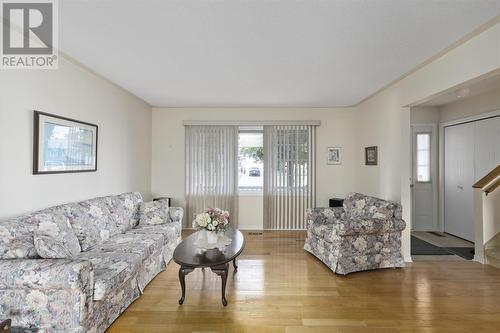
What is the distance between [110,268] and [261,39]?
2497 mm

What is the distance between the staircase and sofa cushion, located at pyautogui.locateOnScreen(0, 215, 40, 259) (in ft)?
17.1

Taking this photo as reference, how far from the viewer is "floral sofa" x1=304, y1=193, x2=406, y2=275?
3088mm

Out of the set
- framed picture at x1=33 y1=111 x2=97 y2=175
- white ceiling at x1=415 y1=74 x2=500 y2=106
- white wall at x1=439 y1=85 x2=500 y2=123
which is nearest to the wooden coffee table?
framed picture at x1=33 y1=111 x2=97 y2=175

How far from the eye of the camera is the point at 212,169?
16.9 ft

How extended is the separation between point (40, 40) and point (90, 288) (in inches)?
94.8

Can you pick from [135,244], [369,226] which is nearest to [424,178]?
[369,226]

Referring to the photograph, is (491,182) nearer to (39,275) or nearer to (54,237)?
(39,275)

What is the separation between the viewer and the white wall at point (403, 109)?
7.45ft

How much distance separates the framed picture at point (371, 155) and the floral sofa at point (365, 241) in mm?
966

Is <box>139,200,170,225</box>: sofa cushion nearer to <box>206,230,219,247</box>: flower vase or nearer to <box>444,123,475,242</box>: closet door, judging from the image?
<box>206,230,219,247</box>: flower vase

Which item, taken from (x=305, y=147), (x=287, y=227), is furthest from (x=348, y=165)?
(x=287, y=227)

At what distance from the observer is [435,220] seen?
5062mm

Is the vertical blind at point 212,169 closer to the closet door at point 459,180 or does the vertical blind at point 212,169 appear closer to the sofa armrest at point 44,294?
the sofa armrest at point 44,294

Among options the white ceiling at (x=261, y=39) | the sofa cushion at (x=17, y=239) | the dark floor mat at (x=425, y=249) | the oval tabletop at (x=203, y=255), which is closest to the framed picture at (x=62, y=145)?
the sofa cushion at (x=17, y=239)
